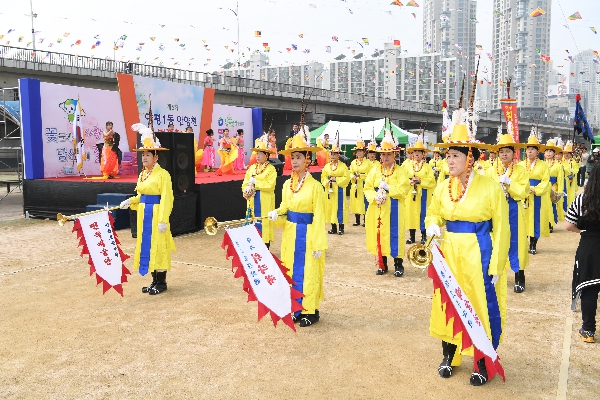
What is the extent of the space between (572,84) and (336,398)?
64640mm

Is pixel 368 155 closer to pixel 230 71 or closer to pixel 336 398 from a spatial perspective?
pixel 336 398

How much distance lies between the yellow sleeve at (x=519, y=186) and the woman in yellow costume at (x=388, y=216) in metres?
1.44

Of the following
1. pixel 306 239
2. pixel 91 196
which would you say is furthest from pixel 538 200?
pixel 91 196

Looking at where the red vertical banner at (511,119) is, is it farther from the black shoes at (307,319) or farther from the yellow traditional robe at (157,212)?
the yellow traditional robe at (157,212)

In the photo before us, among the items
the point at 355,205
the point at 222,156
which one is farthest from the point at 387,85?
the point at 355,205

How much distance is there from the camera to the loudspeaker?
10.2m

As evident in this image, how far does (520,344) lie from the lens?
4.52 metres

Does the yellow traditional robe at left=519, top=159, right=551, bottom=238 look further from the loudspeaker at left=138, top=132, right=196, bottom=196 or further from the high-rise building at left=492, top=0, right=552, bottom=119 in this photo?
the high-rise building at left=492, top=0, right=552, bottom=119

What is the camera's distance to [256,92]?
34188 millimetres

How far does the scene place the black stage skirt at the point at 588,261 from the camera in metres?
4.44

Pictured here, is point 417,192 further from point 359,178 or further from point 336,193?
point 359,178

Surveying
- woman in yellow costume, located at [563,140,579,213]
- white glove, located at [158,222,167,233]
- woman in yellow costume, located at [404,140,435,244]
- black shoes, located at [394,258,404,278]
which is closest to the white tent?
woman in yellow costume, located at [563,140,579,213]

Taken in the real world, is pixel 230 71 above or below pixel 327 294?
above

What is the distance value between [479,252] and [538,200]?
203 inches
